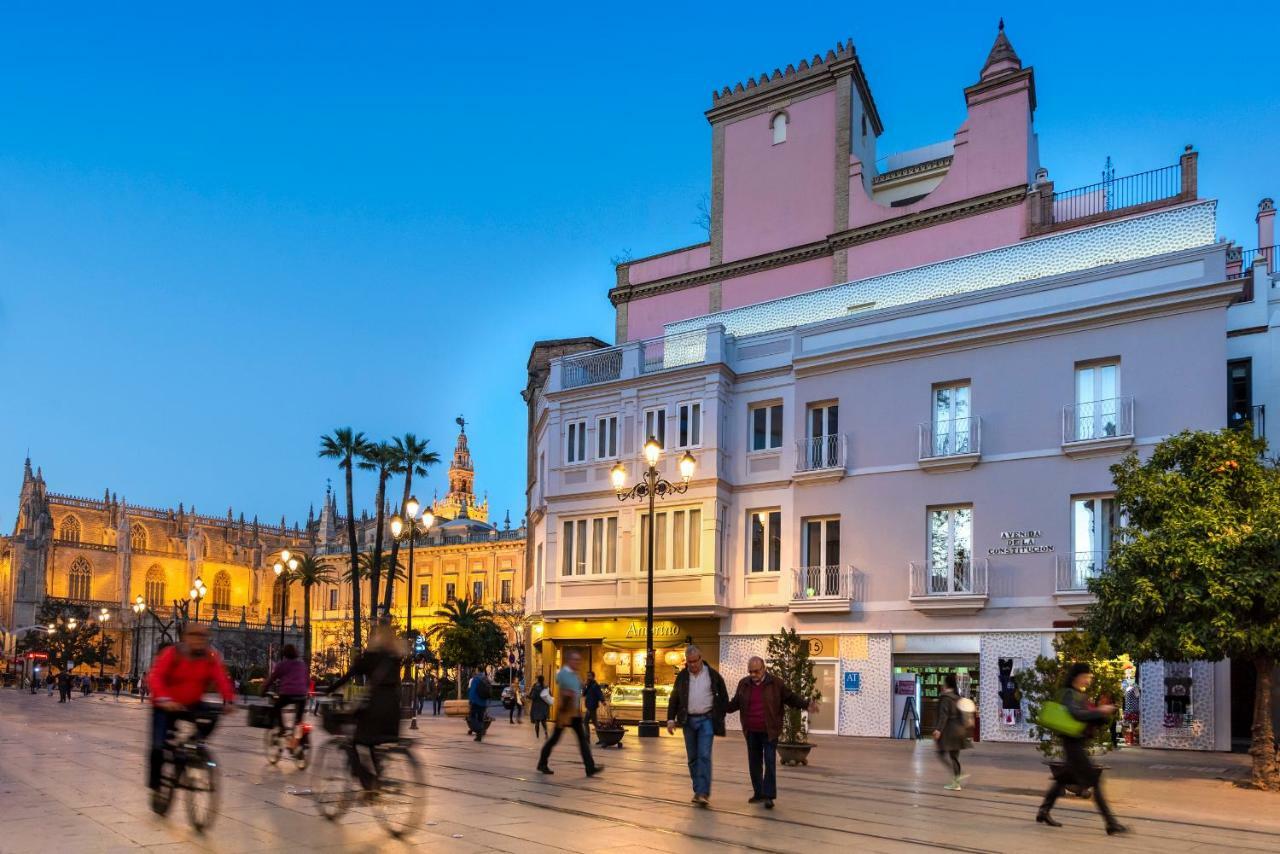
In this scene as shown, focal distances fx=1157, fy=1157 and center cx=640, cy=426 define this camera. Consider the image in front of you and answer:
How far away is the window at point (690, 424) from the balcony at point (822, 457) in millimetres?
3120

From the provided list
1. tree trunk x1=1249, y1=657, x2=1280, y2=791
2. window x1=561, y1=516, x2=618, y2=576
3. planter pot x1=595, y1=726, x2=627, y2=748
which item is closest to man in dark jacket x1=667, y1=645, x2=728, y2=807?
tree trunk x1=1249, y1=657, x2=1280, y2=791

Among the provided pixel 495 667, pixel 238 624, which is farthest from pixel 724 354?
pixel 238 624

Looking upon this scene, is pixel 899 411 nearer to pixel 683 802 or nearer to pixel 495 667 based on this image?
pixel 683 802

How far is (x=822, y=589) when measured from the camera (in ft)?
105

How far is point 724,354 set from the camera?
3531cm

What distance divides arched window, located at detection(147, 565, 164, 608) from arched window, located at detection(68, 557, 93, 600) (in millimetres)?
5718

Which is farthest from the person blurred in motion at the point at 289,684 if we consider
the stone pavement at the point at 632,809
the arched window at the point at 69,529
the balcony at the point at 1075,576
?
the arched window at the point at 69,529

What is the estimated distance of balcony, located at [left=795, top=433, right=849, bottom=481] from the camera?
3231 centimetres

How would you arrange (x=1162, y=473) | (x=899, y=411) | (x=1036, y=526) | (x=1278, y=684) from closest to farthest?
1. (x=1162, y=473)
2. (x=1278, y=684)
3. (x=1036, y=526)
4. (x=899, y=411)

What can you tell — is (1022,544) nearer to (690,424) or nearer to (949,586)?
(949,586)

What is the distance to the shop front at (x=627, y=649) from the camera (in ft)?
113

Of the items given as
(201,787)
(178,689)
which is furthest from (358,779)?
(178,689)

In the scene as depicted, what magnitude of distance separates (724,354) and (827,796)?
21.7 meters

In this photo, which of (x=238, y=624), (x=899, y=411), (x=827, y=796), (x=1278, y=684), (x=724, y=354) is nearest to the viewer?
(x=827, y=796)
